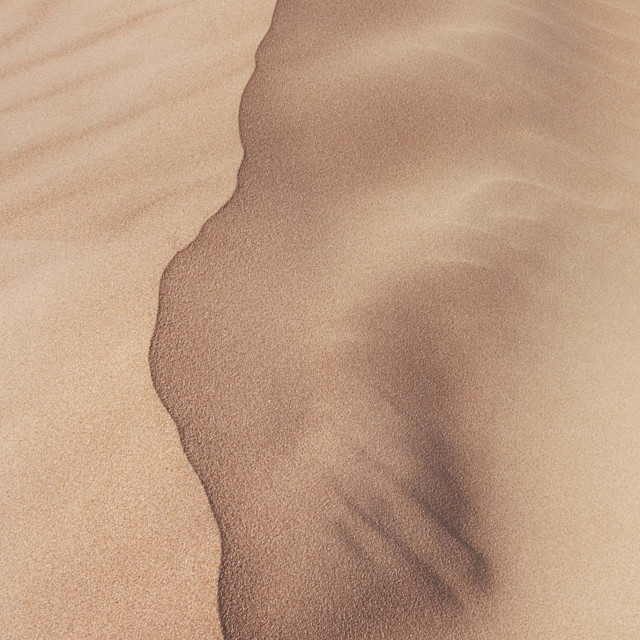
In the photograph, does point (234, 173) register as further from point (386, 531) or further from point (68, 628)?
point (68, 628)

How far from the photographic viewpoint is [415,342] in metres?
1.66

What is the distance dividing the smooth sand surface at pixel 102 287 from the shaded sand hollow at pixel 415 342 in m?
0.08

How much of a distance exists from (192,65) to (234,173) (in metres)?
0.62

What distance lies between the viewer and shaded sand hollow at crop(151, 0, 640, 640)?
1.34 metres

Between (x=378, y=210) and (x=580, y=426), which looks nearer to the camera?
(x=580, y=426)

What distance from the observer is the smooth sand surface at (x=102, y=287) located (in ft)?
4.11

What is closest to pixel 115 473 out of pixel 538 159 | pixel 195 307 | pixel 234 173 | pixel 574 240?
pixel 195 307

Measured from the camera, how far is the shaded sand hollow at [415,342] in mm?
1338

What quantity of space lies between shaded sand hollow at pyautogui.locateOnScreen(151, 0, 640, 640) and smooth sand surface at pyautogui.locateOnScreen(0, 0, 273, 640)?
8cm

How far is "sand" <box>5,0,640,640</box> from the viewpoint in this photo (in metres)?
1.30

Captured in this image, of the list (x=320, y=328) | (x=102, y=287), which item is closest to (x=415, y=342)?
(x=320, y=328)

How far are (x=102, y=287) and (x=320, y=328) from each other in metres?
0.57

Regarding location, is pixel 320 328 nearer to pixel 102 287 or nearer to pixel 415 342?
pixel 415 342

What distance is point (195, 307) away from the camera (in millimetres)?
1623
